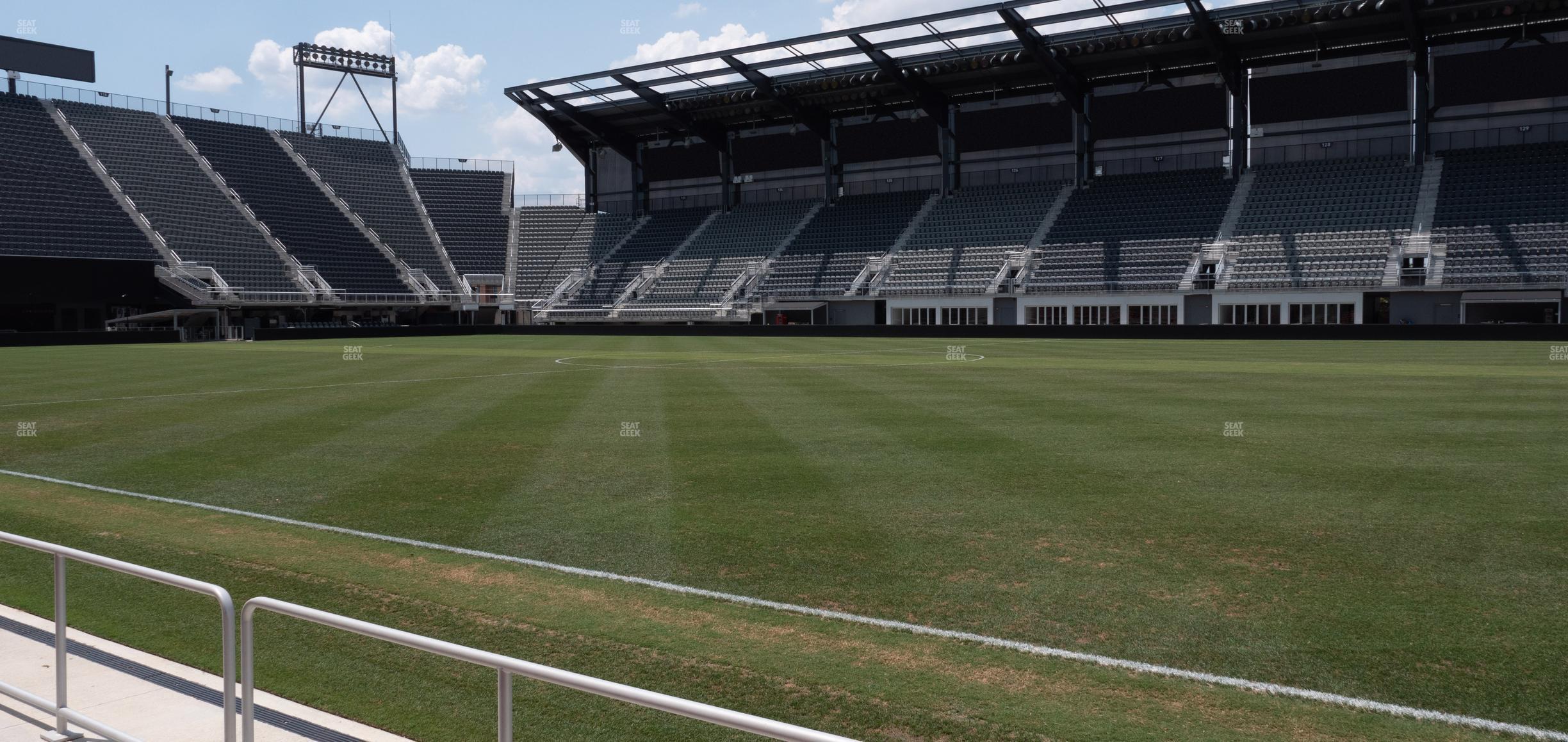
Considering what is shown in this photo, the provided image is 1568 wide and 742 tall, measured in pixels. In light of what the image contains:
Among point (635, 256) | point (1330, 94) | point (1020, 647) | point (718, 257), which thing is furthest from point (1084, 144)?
point (1020, 647)

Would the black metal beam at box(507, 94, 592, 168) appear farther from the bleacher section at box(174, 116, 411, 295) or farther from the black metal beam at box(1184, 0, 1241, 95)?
the black metal beam at box(1184, 0, 1241, 95)

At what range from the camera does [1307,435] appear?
14.4 m

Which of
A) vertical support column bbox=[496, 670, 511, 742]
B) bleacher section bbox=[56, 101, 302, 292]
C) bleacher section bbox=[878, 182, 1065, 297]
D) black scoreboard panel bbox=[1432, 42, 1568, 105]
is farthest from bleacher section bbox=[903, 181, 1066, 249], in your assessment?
vertical support column bbox=[496, 670, 511, 742]

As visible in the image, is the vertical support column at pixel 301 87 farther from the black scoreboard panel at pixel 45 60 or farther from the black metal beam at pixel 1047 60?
the black metal beam at pixel 1047 60

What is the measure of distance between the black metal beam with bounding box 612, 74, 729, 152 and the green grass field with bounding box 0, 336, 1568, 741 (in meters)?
53.8

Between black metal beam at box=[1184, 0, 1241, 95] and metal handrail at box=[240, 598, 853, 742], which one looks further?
black metal beam at box=[1184, 0, 1241, 95]

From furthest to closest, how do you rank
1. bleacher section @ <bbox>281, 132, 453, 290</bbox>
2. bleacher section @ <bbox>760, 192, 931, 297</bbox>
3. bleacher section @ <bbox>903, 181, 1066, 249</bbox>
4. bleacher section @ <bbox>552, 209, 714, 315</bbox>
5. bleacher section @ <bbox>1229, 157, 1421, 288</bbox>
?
bleacher section @ <bbox>281, 132, 453, 290</bbox> → bleacher section @ <bbox>552, 209, 714, 315</bbox> → bleacher section @ <bbox>760, 192, 931, 297</bbox> → bleacher section @ <bbox>903, 181, 1066, 249</bbox> → bleacher section @ <bbox>1229, 157, 1421, 288</bbox>

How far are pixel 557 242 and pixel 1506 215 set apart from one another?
211 ft

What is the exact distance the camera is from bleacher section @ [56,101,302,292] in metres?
65.9

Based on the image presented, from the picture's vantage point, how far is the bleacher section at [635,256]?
76.2m

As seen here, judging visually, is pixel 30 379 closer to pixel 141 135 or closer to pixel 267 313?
pixel 267 313

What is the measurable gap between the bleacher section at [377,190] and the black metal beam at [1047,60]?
44.7 m

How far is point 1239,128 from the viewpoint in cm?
6159

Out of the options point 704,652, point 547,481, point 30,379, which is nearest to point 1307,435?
point 547,481
